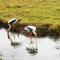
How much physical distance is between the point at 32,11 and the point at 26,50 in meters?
0.39

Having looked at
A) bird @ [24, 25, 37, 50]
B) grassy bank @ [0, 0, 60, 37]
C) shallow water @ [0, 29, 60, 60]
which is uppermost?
grassy bank @ [0, 0, 60, 37]

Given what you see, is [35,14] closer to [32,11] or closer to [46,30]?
[32,11]

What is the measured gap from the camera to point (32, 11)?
153 inches

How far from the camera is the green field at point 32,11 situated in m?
3.81

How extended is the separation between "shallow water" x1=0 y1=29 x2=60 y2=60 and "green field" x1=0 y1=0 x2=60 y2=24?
17 cm

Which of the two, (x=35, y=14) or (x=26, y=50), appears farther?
(x=35, y=14)

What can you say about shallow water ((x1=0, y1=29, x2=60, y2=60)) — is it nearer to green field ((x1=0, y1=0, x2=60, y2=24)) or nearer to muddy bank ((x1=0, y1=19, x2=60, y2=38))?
muddy bank ((x1=0, y1=19, x2=60, y2=38))

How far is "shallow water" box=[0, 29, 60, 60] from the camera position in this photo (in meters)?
→ 3.58

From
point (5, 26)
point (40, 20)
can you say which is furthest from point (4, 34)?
point (40, 20)

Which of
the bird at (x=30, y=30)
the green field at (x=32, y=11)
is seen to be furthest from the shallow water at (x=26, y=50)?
the green field at (x=32, y=11)

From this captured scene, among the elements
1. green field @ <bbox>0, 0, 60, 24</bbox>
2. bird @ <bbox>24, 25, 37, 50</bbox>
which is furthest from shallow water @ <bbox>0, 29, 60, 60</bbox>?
green field @ <bbox>0, 0, 60, 24</bbox>

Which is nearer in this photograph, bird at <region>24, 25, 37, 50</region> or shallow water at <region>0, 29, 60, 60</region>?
Answer: shallow water at <region>0, 29, 60, 60</region>

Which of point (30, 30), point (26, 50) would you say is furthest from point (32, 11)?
point (26, 50)

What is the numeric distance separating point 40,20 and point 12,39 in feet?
0.93
